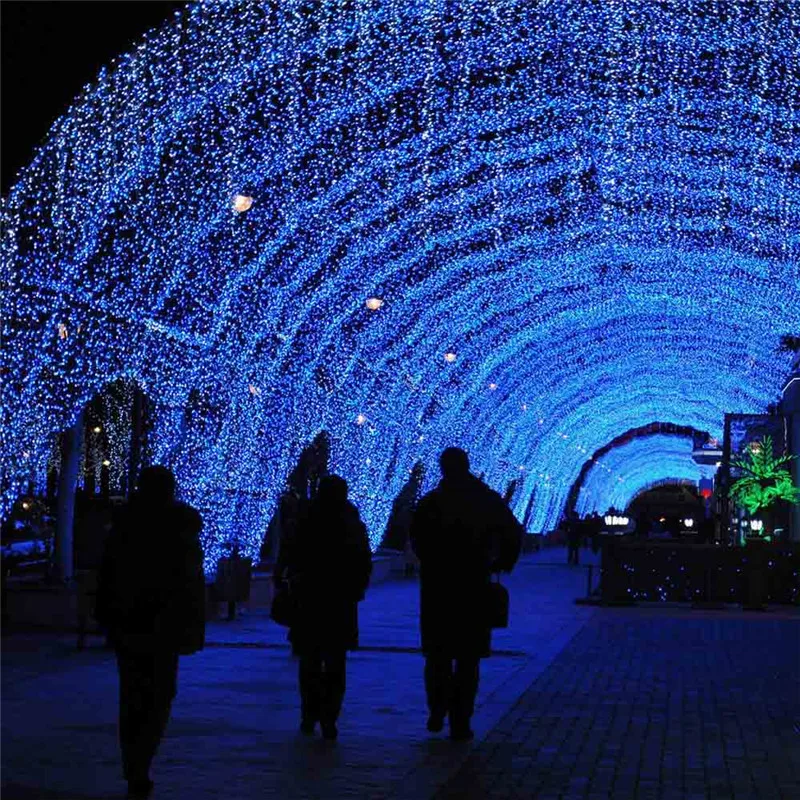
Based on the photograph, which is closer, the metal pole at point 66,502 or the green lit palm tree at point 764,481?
the metal pole at point 66,502

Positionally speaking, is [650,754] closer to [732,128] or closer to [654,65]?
[654,65]

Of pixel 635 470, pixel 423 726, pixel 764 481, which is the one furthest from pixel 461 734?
pixel 635 470

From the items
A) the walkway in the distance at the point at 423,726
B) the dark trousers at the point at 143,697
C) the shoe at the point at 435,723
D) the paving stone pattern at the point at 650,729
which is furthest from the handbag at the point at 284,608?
the dark trousers at the point at 143,697

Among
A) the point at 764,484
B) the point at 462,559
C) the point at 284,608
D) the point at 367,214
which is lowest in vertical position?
the point at 284,608

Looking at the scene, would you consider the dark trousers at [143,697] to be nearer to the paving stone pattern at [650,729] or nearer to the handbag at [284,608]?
the paving stone pattern at [650,729]

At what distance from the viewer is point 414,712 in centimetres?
1302

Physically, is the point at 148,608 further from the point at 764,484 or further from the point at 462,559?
the point at 764,484

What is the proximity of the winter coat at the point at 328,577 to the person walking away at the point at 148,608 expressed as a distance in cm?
221

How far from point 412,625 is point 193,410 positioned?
14.0ft

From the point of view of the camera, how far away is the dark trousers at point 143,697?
29.9 feet

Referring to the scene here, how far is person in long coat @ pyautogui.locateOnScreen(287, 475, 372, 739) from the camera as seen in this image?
11.4 metres

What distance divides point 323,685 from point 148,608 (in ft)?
8.55

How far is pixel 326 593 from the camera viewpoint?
1157 cm

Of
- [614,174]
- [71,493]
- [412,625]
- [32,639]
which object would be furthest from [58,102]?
[614,174]
